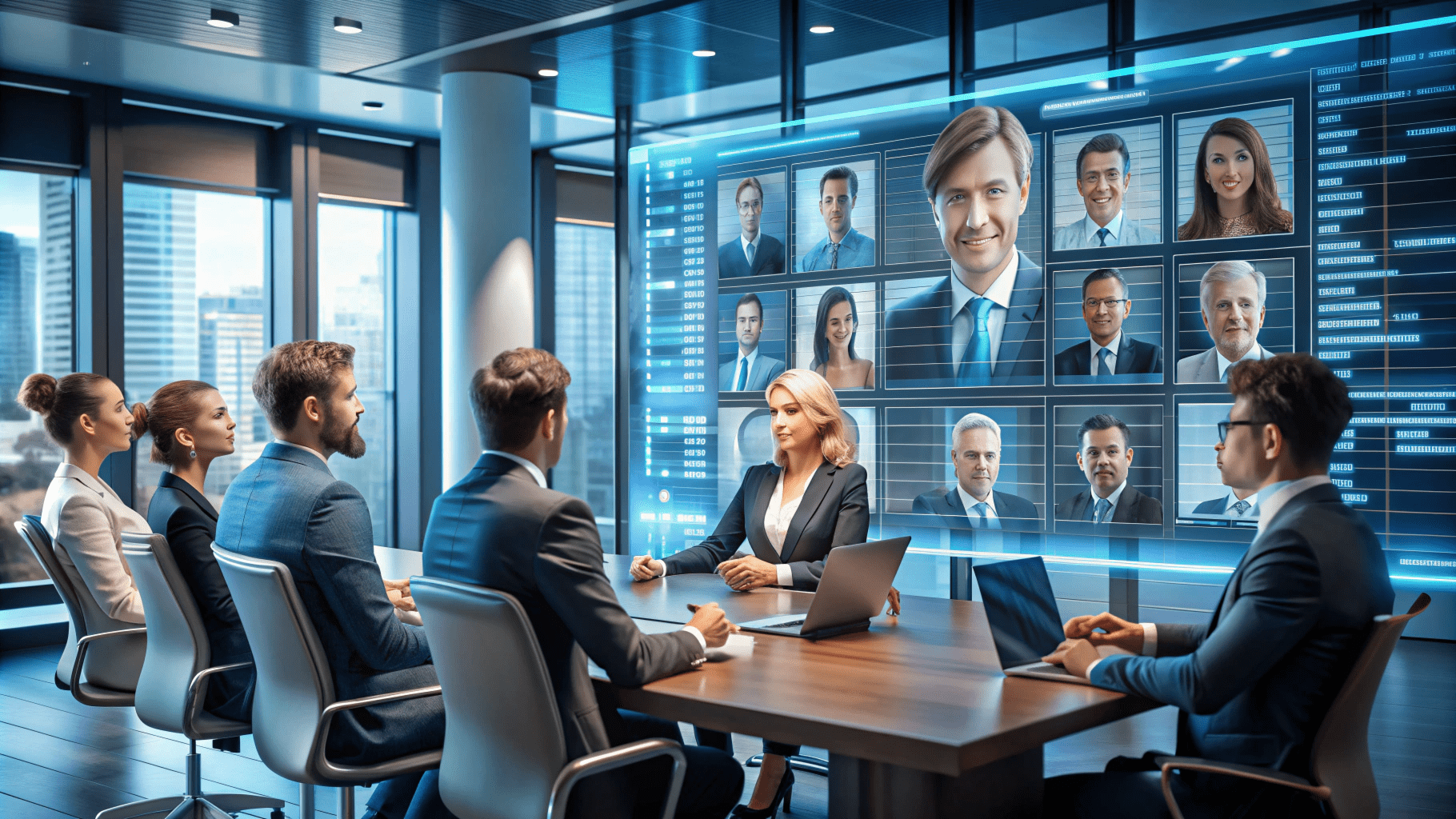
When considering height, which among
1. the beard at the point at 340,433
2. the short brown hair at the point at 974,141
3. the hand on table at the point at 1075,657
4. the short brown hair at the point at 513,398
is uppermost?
the short brown hair at the point at 974,141

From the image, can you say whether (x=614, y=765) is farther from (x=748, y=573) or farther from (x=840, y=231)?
(x=840, y=231)

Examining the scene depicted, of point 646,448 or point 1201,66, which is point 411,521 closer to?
point 646,448

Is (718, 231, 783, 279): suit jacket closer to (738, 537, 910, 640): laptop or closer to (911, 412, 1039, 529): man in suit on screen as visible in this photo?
(911, 412, 1039, 529): man in suit on screen

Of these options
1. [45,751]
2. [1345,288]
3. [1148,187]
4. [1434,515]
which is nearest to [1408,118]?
[1345,288]

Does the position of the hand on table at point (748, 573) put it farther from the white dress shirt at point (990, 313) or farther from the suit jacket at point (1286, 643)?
the white dress shirt at point (990, 313)

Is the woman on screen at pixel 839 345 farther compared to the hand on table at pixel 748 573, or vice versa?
the woman on screen at pixel 839 345

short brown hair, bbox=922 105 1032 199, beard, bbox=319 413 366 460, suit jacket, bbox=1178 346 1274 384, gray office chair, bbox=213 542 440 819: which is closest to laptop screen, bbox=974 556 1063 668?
gray office chair, bbox=213 542 440 819

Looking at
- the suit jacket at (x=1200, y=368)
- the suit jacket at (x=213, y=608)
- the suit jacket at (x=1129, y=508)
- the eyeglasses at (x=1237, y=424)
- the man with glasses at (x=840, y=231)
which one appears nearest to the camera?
the eyeglasses at (x=1237, y=424)

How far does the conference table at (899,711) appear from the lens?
1.90 m

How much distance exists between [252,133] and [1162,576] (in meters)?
6.49

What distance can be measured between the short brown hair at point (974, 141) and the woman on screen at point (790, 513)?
1.43m

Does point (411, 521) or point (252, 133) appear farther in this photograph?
point (411, 521)

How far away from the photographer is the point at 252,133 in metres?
7.80

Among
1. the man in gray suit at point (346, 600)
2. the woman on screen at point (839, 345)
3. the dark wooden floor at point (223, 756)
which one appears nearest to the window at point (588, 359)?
the woman on screen at point (839, 345)
